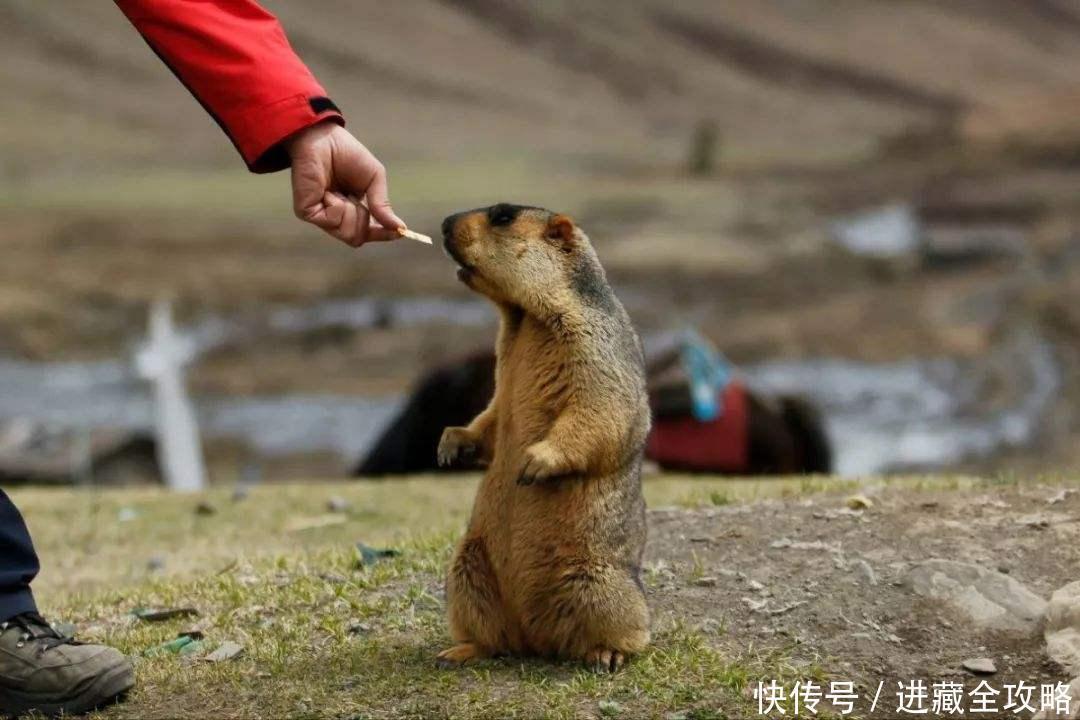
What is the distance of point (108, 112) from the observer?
41781mm

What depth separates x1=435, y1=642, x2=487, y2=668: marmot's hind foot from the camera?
4.54 metres

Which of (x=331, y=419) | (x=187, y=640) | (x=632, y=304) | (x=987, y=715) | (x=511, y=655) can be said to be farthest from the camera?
(x=632, y=304)

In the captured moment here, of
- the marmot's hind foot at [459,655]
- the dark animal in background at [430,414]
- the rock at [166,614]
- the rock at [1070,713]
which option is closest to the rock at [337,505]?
the rock at [166,614]

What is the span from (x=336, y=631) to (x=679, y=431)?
25.0 feet

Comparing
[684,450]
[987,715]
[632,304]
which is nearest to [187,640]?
[987,715]

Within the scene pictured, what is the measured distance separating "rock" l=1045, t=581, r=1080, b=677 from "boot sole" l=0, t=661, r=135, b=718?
282 centimetres

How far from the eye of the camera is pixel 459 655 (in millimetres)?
4570

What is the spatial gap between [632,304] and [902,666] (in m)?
21.2

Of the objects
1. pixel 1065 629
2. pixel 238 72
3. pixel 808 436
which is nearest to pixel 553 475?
pixel 238 72

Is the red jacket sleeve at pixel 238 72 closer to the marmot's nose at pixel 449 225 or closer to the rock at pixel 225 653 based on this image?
the marmot's nose at pixel 449 225

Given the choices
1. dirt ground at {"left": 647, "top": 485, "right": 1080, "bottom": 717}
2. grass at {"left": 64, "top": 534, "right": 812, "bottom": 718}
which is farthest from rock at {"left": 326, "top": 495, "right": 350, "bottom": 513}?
grass at {"left": 64, "top": 534, "right": 812, "bottom": 718}

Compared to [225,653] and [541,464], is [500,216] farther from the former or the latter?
[225,653]

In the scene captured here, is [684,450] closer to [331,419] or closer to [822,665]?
[822,665]

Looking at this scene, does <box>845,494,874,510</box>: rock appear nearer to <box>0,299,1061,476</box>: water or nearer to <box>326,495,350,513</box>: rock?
<box>326,495,350,513</box>: rock
